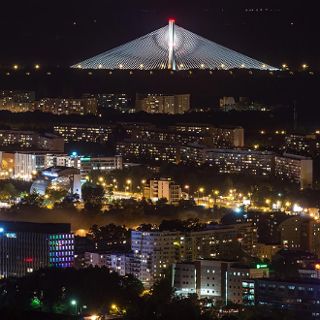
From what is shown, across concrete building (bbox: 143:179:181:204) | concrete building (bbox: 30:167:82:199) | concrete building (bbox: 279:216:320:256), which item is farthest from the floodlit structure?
concrete building (bbox: 279:216:320:256)

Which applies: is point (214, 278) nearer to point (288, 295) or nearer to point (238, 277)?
point (238, 277)

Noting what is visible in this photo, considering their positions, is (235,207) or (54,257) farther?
(235,207)

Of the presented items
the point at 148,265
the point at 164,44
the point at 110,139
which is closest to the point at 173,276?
the point at 148,265

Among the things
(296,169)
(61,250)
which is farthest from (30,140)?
(61,250)

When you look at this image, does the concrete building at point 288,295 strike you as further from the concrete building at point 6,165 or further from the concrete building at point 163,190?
the concrete building at point 6,165

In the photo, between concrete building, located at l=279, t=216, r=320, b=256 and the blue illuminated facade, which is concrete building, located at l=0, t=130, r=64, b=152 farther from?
the blue illuminated facade

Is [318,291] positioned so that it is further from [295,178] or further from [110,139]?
[110,139]
